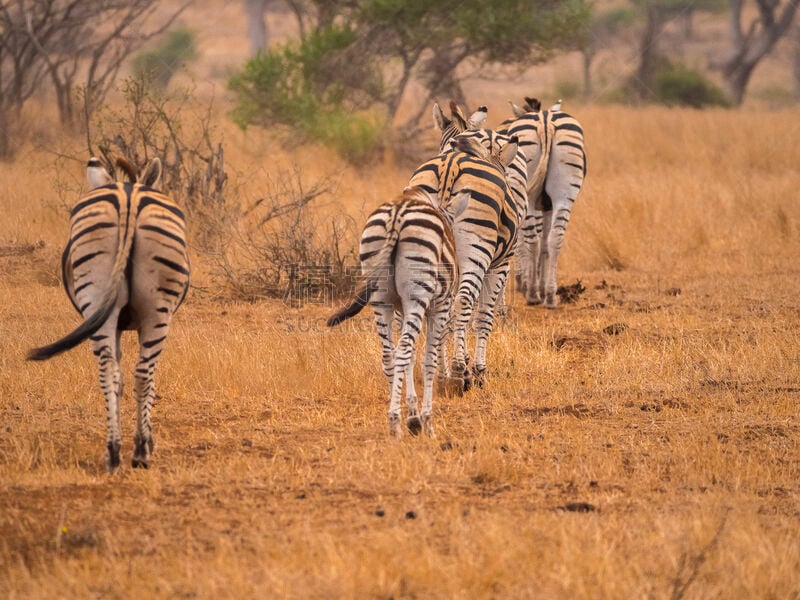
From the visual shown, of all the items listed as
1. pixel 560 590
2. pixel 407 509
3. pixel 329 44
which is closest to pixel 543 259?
pixel 407 509

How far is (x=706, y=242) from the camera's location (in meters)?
12.6

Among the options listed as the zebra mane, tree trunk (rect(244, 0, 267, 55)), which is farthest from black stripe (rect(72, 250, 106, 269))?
tree trunk (rect(244, 0, 267, 55))

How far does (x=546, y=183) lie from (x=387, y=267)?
4.71 meters

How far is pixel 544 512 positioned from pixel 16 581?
241cm

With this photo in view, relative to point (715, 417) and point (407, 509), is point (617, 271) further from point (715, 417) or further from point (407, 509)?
point (407, 509)

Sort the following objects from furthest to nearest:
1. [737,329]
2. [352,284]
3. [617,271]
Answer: [617,271], [352,284], [737,329]

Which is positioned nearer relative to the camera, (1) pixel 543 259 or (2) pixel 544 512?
(2) pixel 544 512

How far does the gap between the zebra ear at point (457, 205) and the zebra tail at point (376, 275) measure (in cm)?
78

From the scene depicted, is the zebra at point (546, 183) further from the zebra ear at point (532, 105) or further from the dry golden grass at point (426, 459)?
the dry golden grass at point (426, 459)

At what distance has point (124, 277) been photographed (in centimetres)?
532

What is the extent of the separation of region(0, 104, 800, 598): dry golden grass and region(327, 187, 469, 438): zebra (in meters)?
0.45

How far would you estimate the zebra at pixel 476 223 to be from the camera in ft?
22.4

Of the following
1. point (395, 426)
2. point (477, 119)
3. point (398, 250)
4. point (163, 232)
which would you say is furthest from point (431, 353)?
point (477, 119)

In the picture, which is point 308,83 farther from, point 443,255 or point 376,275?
point 376,275
